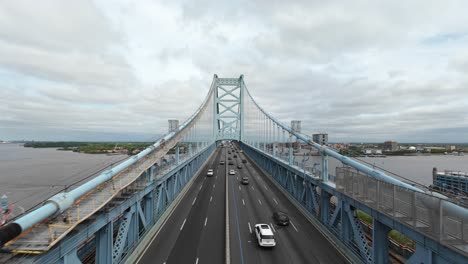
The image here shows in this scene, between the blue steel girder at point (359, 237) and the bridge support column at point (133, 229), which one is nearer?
the blue steel girder at point (359, 237)

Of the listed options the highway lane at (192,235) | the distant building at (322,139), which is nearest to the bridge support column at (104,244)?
the highway lane at (192,235)

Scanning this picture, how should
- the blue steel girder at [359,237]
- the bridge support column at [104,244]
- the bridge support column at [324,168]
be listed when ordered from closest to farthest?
the bridge support column at [104,244]
the blue steel girder at [359,237]
the bridge support column at [324,168]

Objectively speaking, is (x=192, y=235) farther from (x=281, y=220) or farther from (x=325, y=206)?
(x=325, y=206)

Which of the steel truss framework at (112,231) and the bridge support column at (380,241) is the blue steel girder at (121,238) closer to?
the steel truss framework at (112,231)

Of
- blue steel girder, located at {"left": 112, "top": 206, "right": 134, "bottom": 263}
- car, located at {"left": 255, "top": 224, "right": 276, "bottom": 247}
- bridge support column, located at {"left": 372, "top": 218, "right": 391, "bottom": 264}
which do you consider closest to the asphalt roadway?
car, located at {"left": 255, "top": 224, "right": 276, "bottom": 247}

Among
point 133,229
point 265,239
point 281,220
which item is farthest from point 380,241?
point 133,229

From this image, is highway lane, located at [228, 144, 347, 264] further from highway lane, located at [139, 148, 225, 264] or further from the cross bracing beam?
the cross bracing beam
